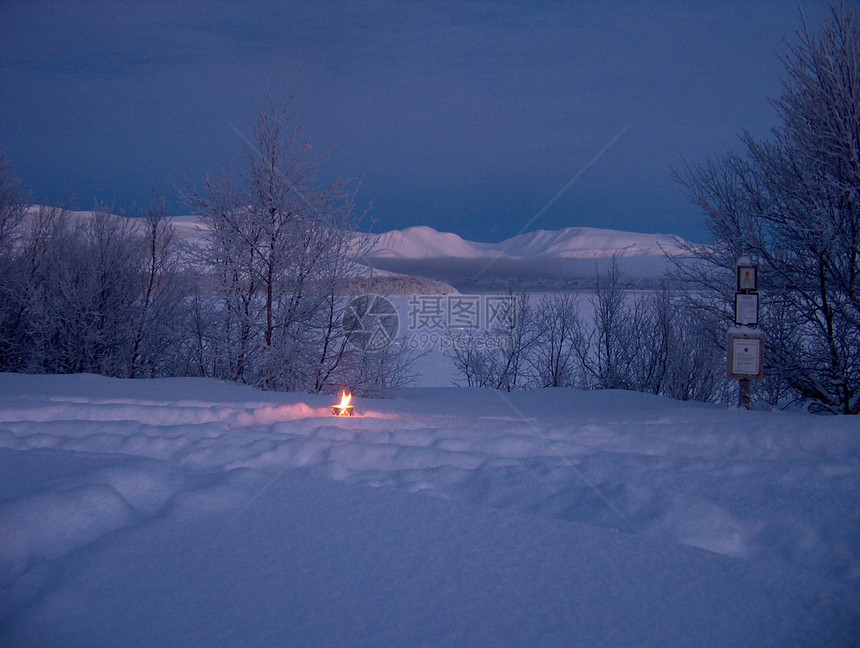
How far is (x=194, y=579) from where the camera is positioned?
6.81 feet

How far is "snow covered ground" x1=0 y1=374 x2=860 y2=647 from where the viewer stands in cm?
184

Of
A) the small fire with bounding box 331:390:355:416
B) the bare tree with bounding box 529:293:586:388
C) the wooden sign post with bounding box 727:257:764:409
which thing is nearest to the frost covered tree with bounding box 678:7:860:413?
the wooden sign post with bounding box 727:257:764:409

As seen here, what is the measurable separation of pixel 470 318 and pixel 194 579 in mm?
19210

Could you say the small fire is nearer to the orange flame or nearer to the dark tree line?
the orange flame

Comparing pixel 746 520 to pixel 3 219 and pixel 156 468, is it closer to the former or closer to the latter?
pixel 156 468

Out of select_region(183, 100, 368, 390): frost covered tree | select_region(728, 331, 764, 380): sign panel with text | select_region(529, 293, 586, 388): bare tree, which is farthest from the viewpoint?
select_region(529, 293, 586, 388): bare tree

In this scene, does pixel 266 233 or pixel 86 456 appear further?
pixel 266 233

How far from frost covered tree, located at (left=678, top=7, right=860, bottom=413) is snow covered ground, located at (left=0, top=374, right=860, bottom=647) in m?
4.22

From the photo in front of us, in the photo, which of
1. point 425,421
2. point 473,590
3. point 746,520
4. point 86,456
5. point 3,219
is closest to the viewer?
point 473,590

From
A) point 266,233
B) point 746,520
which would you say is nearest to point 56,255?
point 266,233

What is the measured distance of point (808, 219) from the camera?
714cm

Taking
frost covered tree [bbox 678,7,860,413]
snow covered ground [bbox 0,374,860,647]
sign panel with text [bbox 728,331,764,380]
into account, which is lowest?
snow covered ground [bbox 0,374,860,647]

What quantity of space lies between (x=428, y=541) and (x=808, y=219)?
7.06m

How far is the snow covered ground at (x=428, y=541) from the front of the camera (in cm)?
184
